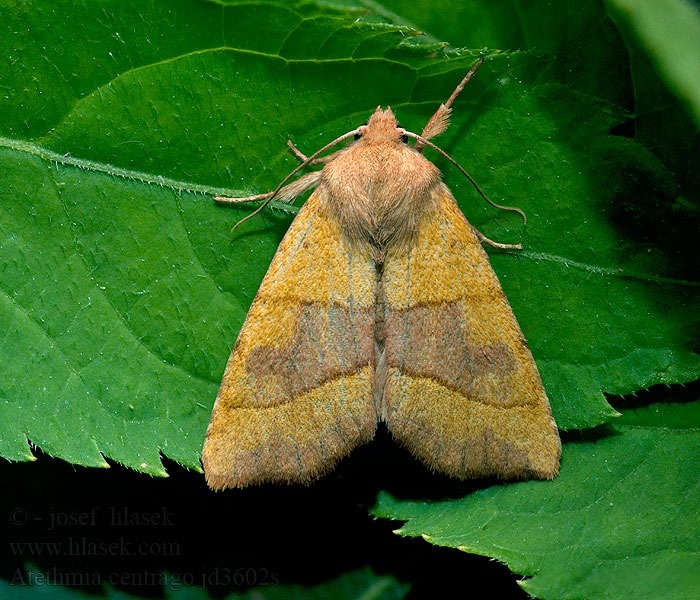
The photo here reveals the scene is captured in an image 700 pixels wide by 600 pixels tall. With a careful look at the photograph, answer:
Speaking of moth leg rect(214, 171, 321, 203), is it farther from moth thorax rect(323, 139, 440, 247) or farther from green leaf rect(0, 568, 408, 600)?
green leaf rect(0, 568, 408, 600)

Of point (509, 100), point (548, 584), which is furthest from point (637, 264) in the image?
point (548, 584)

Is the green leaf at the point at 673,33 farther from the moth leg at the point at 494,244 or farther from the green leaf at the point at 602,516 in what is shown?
the green leaf at the point at 602,516

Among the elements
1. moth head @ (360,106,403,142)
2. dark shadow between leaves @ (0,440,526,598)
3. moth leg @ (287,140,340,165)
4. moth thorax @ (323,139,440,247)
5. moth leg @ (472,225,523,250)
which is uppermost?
moth head @ (360,106,403,142)

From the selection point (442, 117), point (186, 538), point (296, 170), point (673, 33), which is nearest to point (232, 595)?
point (186, 538)

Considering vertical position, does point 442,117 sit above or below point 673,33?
below

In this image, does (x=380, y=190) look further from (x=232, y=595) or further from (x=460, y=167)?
(x=232, y=595)

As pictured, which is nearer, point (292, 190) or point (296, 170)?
point (296, 170)

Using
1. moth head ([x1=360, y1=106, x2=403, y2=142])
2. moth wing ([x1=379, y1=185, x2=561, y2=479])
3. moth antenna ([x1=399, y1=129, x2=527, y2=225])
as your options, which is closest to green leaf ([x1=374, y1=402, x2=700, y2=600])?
moth wing ([x1=379, y1=185, x2=561, y2=479])
